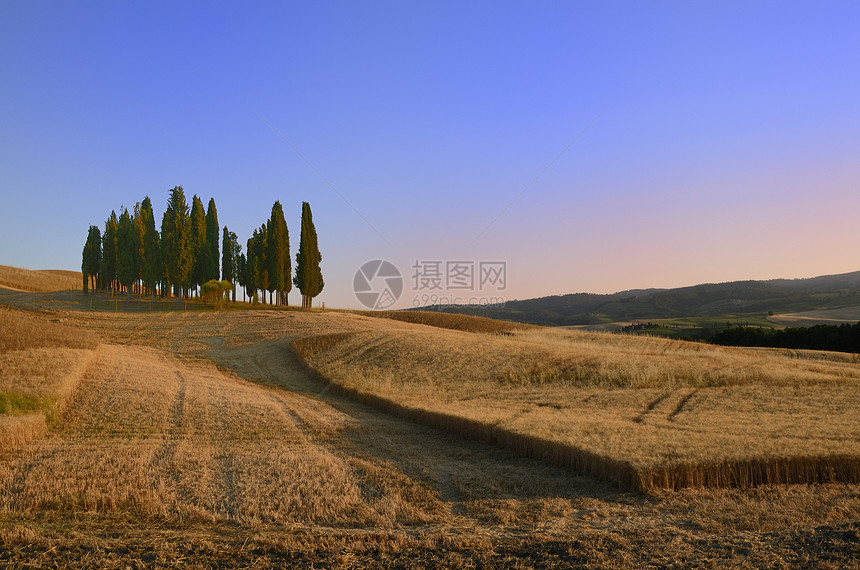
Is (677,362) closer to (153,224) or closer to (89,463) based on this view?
(89,463)

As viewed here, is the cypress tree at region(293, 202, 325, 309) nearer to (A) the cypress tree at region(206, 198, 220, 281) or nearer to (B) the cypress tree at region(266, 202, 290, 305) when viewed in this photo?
(B) the cypress tree at region(266, 202, 290, 305)

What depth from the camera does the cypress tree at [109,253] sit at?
67.4 m

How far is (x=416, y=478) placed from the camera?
959 centimetres

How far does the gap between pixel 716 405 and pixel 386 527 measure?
10.9 meters

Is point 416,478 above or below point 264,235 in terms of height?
below

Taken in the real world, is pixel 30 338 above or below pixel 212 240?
below

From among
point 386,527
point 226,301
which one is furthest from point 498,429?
point 226,301

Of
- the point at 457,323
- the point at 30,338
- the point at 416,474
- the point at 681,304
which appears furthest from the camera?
the point at 681,304

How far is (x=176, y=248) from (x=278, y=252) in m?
10.2

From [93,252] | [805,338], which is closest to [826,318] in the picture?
[805,338]

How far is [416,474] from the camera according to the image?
988cm

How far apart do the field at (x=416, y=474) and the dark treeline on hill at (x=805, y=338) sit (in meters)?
18.3

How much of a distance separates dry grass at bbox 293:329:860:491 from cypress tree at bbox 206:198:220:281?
38.7m

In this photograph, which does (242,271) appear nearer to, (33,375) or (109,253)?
(109,253)
